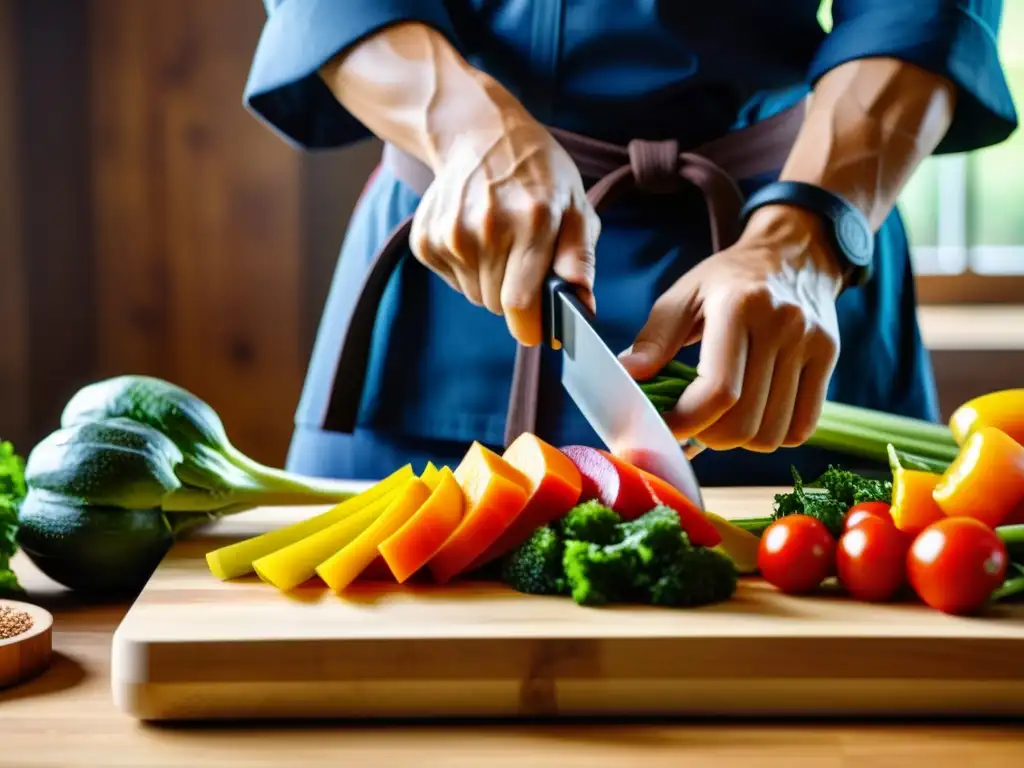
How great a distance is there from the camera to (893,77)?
1.48 m

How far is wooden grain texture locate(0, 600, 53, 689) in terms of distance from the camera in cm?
103

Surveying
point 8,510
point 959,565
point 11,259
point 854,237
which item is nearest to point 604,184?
point 854,237

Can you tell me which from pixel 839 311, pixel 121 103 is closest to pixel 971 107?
pixel 839 311

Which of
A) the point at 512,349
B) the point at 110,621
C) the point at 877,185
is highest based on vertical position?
the point at 877,185

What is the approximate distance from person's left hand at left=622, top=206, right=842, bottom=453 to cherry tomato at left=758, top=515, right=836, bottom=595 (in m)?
0.18

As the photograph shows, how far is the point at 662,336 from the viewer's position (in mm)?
1348

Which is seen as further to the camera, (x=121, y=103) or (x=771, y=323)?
(x=121, y=103)

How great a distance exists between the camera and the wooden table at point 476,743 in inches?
35.4

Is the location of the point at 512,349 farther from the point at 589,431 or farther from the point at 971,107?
the point at 971,107

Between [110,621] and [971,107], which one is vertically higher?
[971,107]

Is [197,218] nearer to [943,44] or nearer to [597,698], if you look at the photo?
[943,44]

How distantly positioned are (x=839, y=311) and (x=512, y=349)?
451mm

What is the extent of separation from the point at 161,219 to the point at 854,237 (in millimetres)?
2053

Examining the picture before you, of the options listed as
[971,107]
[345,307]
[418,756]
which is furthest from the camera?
[345,307]
